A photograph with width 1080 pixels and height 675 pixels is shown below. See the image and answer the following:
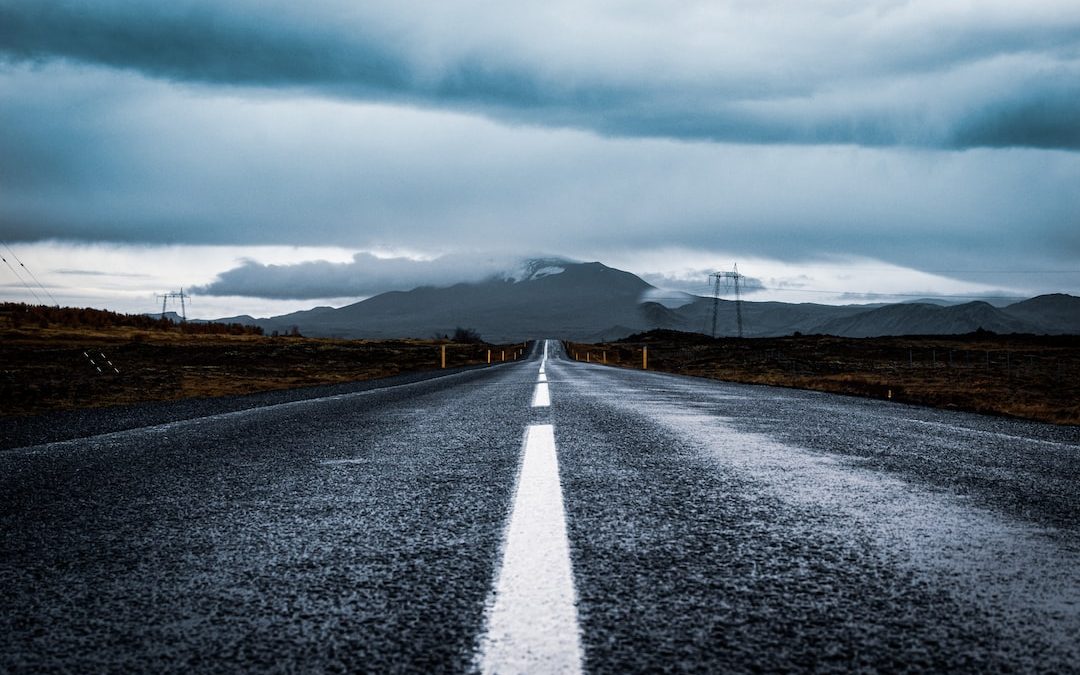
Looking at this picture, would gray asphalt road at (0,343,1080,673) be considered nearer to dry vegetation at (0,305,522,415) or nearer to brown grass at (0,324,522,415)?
brown grass at (0,324,522,415)

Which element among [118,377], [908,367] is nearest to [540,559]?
[118,377]

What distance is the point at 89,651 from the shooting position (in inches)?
68.7

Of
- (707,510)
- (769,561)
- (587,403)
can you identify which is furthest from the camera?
(587,403)

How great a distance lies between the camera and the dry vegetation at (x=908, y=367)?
1814 cm

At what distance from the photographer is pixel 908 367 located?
50594 mm

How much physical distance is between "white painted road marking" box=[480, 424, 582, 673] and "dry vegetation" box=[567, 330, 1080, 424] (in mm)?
10428

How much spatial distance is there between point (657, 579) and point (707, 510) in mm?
1057

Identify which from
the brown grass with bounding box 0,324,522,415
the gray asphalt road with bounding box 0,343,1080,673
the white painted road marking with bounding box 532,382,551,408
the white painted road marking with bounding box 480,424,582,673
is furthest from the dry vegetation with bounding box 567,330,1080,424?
the brown grass with bounding box 0,324,522,415

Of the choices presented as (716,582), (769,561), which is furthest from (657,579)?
(769,561)

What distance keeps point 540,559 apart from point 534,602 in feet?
1.34

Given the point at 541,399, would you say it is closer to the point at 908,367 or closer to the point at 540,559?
the point at 540,559

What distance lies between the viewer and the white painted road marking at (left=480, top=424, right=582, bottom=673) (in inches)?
63.7

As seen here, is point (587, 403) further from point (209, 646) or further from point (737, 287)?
point (737, 287)

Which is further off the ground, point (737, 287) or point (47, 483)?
point (737, 287)
